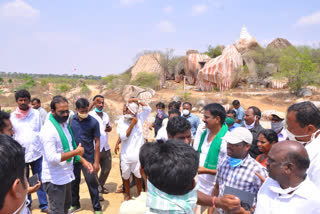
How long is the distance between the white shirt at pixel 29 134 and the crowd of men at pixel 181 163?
0.05 ft

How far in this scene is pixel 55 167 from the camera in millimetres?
2994

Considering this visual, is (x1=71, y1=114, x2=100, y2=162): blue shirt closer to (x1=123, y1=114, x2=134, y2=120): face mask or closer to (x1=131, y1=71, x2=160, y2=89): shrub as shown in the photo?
(x1=123, y1=114, x2=134, y2=120): face mask

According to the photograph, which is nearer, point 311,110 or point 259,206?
point 259,206

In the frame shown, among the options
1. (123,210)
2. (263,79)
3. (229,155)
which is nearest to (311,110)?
(229,155)

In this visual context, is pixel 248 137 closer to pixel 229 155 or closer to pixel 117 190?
pixel 229 155

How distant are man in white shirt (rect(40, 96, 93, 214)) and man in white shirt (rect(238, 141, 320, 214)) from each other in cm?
220

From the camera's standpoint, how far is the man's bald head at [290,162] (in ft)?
5.39

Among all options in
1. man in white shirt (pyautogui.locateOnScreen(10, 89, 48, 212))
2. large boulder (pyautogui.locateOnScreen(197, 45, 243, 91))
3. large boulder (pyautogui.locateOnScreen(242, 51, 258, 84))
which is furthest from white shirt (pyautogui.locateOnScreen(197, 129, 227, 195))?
large boulder (pyautogui.locateOnScreen(242, 51, 258, 84))

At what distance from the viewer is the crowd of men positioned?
4.54 feet

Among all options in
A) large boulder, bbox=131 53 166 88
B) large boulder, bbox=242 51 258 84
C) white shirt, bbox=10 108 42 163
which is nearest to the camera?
→ white shirt, bbox=10 108 42 163

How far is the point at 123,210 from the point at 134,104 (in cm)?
248

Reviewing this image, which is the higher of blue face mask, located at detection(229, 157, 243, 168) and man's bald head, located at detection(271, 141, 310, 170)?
man's bald head, located at detection(271, 141, 310, 170)

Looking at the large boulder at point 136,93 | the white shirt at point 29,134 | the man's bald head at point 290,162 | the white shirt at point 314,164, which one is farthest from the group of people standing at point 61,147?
the large boulder at point 136,93

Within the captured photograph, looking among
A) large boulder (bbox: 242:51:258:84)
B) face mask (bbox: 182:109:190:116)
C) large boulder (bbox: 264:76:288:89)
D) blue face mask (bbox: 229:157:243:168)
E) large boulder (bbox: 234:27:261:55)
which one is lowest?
blue face mask (bbox: 229:157:243:168)
